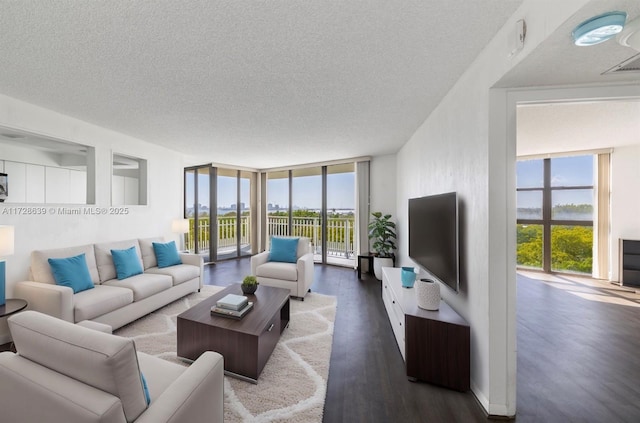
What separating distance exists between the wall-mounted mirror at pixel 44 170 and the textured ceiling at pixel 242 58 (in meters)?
1.42

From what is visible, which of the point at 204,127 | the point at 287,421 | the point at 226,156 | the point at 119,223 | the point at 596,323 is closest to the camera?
the point at 287,421

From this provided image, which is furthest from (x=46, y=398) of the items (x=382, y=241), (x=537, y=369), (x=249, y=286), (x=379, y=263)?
(x=382, y=241)

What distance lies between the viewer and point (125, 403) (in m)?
0.88

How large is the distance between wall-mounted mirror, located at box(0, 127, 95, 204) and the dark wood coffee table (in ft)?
8.74

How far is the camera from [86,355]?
2.81 ft

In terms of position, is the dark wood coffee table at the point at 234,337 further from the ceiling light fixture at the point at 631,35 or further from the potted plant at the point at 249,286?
the ceiling light fixture at the point at 631,35

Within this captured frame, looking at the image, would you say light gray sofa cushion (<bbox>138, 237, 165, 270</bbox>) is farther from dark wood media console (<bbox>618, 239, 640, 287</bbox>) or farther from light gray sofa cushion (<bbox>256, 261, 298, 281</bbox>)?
dark wood media console (<bbox>618, 239, 640, 287</bbox>)

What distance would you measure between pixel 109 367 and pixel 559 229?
669 centimetres

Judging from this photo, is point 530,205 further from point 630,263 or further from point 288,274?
point 288,274

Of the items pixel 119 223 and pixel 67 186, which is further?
pixel 67 186

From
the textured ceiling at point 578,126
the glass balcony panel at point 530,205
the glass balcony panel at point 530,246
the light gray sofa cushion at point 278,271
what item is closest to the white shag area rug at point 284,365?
the light gray sofa cushion at point 278,271

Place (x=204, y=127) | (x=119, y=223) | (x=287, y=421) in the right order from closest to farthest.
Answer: (x=287, y=421), (x=204, y=127), (x=119, y=223)

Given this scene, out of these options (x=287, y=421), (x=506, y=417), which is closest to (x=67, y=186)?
(x=287, y=421)

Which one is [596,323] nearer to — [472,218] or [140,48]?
[472,218]
